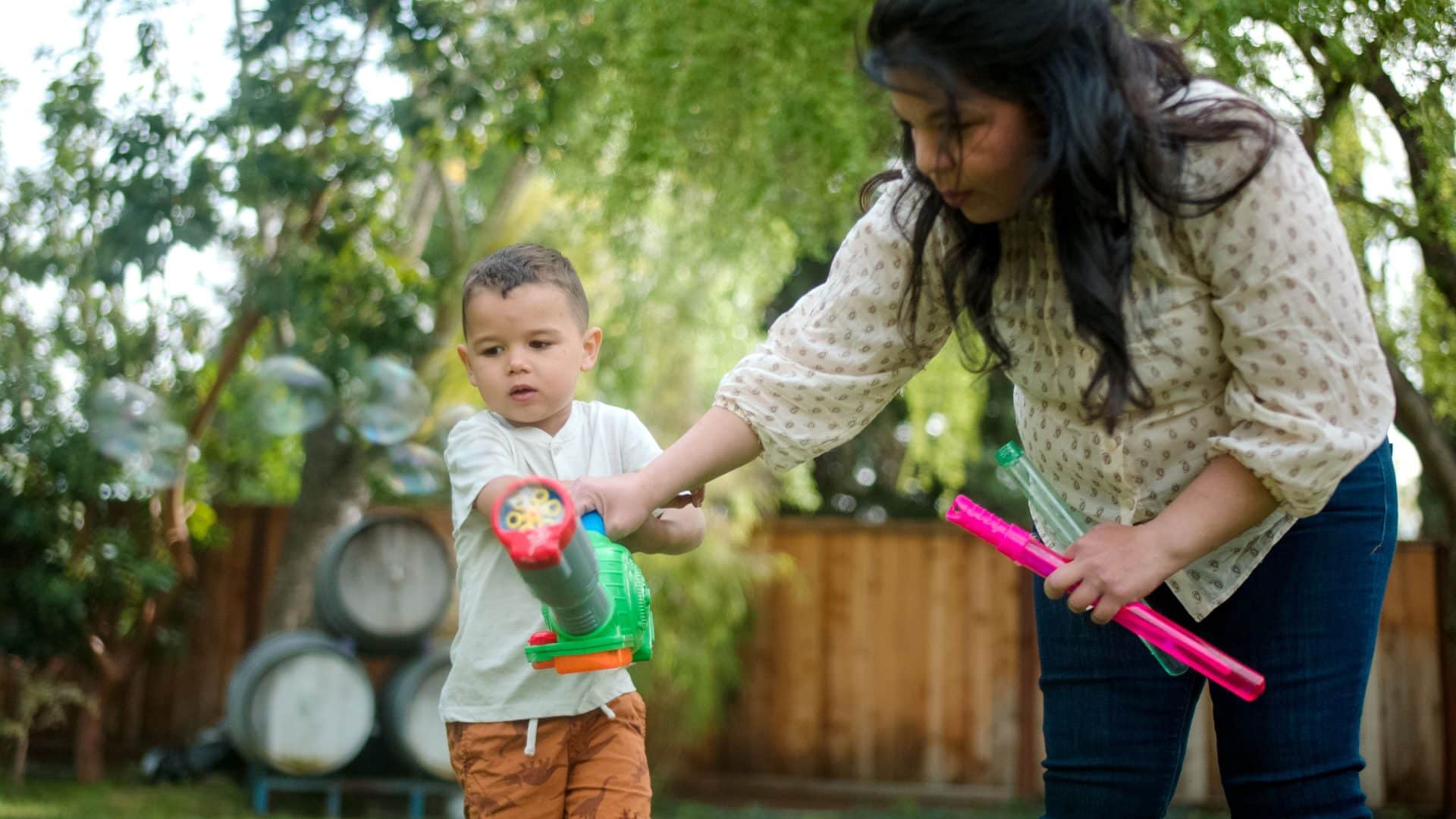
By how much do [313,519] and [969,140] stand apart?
6828 millimetres

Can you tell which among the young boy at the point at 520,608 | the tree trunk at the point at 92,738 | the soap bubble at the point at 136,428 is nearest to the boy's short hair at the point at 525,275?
the young boy at the point at 520,608

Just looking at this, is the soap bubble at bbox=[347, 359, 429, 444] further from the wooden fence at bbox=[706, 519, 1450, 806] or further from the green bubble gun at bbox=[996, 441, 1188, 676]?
the green bubble gun at bbox=[996, 441, 1188, 676]

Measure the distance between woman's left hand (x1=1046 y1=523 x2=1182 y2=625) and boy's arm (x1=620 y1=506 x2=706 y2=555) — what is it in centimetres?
65

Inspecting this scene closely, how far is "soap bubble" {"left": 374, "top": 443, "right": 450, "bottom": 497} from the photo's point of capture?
6449 mm

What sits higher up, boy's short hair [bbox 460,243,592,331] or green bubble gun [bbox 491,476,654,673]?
boy's short hair [bbox 460,243,592,331]

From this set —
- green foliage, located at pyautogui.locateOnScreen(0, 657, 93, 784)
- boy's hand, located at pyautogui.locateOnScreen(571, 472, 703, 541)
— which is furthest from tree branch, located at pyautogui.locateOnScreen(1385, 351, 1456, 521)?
green foliage, located at pyautogui.locateOnScreen(0, 657, 93, 784)

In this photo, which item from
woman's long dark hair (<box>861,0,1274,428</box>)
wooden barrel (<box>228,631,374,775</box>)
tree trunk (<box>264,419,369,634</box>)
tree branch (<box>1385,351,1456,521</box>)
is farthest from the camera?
tree trunk (<box>264,419,369,634</box>)

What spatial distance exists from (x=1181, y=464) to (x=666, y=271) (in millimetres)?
5529

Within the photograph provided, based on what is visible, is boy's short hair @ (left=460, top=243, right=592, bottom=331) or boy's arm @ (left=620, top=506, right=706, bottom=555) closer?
boy's arm @ (left=620, top=506, right=706, bottom=555)

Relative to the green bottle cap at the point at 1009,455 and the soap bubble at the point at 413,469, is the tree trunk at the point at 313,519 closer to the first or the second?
the soap bubble at the point at 413,469

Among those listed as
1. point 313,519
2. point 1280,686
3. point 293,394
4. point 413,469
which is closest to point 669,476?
point 1280,686

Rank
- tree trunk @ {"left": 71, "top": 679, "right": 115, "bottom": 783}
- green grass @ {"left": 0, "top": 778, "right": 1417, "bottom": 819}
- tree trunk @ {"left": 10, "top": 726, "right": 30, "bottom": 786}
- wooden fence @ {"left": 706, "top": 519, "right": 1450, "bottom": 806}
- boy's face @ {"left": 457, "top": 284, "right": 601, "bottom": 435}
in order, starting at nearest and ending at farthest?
boy's face @ {"left": 457, "top": 284, "right": 601, "bottom": 435} < green grass @ {"left": 0, "top": 778, "right": 1417, "bottom": 819} < tree trunk @ {"left": 10, "top": 726, "right": 30, "bottom": 786} < tree trunk @ {"left": 71, "top": 679, "right": 115, "bottom": 783} < wooden fence @ {"left": 706, "top": 519, "right": 1450, "bottom": 806}

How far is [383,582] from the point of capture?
20.8 feet

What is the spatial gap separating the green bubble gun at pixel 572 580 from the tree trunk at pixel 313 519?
611 centimetres
